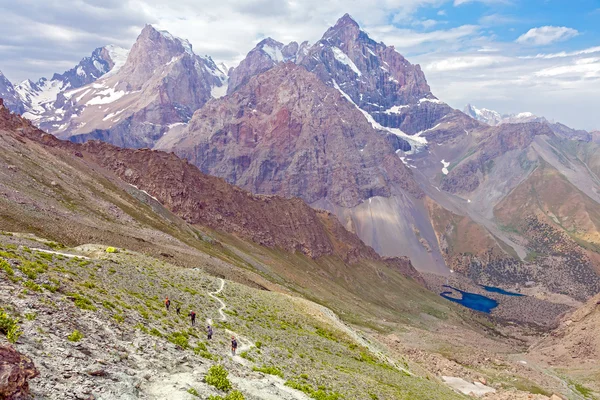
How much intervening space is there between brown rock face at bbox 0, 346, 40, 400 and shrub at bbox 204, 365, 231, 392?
9.05 meters

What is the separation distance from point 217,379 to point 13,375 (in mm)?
10562

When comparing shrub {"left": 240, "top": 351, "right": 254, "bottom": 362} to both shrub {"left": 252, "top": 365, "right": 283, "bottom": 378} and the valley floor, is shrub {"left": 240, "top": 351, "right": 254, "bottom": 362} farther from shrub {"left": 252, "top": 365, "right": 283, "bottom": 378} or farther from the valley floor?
shrub {"left": 252, "top": 365, "right": 283, "bottom": 378}

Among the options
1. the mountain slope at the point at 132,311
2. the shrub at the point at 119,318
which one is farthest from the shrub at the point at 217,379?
the shrub at the point at 119,318

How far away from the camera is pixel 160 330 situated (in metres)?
29.1

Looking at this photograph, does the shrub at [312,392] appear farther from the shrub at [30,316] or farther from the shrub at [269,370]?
the shrub at [30,316]

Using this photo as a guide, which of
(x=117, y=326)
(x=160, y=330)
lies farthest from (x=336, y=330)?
(x=117, y=326)

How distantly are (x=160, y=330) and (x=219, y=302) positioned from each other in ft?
64.5

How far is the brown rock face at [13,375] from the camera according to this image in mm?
13461

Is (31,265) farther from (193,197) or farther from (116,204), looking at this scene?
(193,197)

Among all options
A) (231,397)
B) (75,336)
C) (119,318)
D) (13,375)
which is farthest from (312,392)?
(13,375)

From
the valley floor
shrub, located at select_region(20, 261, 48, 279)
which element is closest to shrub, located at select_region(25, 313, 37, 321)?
the valley floor

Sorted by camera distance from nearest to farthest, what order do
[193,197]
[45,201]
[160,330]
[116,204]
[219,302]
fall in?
[160,330], [219,302], [45,201], [116,204], [193,197]

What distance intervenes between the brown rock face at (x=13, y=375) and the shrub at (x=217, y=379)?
9.05 m

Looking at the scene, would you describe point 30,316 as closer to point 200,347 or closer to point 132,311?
point 132,311
